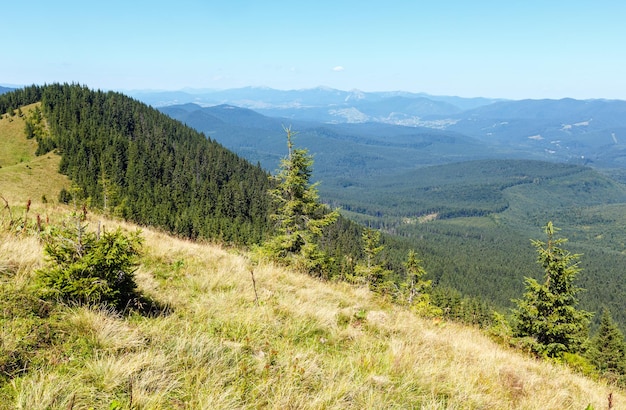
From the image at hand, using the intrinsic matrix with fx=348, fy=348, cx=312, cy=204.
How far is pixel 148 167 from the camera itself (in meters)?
96.6

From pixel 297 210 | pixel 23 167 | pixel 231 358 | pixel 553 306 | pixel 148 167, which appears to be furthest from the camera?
pixel 148 167

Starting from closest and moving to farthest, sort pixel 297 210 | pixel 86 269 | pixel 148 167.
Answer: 1. pixel 86 269
2. pixel 297 210
3. pixel 148 167

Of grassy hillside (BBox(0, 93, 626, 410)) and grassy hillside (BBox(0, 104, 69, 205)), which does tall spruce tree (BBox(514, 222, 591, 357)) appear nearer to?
grassy hillside (BBox(0, 93, 626, 410))

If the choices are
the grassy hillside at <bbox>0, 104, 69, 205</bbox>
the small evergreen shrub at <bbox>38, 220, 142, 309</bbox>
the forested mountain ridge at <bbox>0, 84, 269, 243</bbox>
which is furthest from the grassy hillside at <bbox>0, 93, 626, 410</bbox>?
the grassy hillside at <bbox>0, 104, 69, 205</bbox>

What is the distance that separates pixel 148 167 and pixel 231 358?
340ft

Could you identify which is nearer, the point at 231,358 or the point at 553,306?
the point at 231,358

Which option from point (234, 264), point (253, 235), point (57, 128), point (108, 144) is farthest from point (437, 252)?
point (234, 264)

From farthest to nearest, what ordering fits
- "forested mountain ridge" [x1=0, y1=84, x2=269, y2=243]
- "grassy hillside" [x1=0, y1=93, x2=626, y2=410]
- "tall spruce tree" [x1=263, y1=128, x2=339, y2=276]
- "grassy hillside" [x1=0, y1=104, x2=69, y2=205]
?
"forested mountain ridge" [x1=0, y1=84, x2=269, y2=243], "grassy hillside" [x1=0, y1=104, x2=69, y2=205], "tall spruce tree" [x1=263, y1=128, x2=339, y2=276], "grassy hillside" [x1=0, y1=93, x2=626, y2=410]

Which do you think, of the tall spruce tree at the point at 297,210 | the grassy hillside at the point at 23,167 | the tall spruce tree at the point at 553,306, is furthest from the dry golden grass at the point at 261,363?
the grassy hillside at the point at 23,167

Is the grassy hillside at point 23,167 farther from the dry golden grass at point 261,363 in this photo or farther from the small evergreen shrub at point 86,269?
the dry golden grass at point 261,363

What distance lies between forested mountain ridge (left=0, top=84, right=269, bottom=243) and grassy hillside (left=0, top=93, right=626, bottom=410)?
163 feet

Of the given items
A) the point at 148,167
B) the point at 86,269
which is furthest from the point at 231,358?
the point at 148,167

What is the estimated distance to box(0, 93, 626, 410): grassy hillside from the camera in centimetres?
320

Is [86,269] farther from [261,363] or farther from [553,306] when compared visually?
[553,306]
